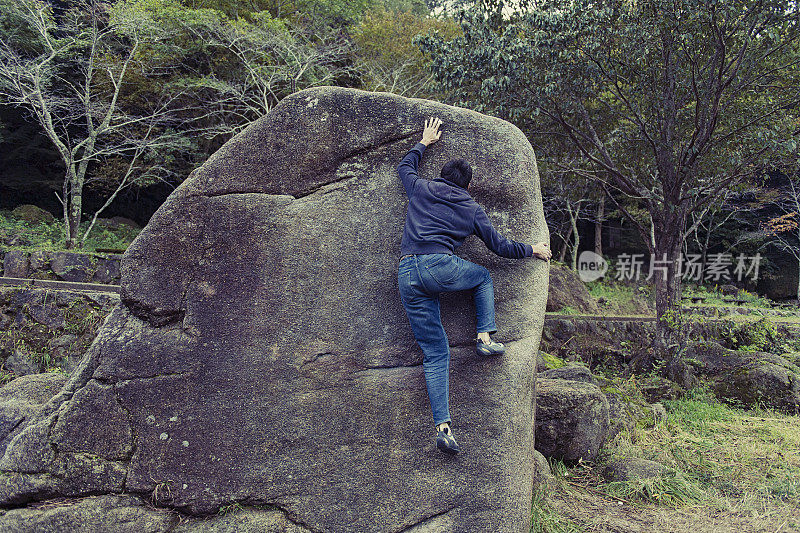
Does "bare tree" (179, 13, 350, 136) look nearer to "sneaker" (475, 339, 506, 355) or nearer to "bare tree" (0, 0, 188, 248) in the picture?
"bare tree" (0, 0, 188, 248)

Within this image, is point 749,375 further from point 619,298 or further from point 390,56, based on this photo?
point 390,56

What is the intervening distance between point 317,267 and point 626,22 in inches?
304

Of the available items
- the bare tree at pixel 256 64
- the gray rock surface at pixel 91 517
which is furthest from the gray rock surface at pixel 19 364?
the bare tree at pixel 256 64

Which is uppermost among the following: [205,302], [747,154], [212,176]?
[747,154]

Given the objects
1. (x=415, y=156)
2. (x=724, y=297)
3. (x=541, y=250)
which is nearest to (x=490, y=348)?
(x=541, y=250)

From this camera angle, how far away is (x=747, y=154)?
992cm

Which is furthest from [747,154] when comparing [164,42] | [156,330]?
[164,42]

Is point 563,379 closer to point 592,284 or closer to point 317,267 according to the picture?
point 317,267

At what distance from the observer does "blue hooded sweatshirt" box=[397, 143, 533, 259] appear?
13.4 feet

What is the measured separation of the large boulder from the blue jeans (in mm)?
201

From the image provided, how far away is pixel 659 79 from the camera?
984 centimetres

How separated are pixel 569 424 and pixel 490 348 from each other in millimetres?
2245

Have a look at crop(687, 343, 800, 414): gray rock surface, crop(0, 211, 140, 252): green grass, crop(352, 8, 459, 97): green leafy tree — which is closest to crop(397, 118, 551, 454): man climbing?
crop(687, 343, 800, 414): gray rock surface

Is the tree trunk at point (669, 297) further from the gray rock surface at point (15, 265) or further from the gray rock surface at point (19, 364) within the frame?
the gray rock surface at point (15, 265)
